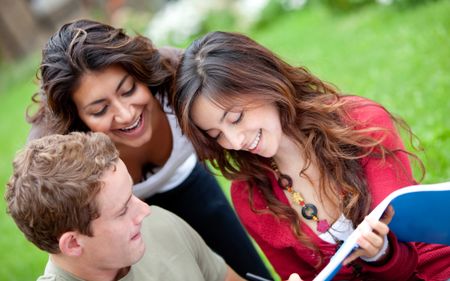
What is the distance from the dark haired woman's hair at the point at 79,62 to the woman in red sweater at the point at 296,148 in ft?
1.18

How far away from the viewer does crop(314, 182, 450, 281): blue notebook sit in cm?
163

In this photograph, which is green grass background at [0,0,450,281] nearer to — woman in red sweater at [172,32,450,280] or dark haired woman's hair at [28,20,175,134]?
dark haired woman's hair at [28,20,175,134]

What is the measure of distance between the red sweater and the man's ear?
2.54ft

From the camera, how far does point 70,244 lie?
175 cm

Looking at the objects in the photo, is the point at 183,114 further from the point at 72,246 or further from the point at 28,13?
the point at 28,13

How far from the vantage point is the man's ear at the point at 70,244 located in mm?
1720

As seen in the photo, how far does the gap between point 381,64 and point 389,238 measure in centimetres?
365

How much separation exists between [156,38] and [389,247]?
8574mm

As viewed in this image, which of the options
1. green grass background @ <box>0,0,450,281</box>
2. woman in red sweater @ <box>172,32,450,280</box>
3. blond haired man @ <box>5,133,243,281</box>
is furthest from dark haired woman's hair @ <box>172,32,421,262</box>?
green grass background @ <box>0,0,450,281</box>

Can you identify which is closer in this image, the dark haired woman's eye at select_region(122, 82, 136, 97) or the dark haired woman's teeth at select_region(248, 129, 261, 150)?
the dark haired woman's teeth at select_region(248, 129, 261, 150)

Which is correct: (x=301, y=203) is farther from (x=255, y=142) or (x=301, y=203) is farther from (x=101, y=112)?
(x=101, y=112)

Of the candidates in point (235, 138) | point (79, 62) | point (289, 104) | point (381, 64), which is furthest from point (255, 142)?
point (381, 64)

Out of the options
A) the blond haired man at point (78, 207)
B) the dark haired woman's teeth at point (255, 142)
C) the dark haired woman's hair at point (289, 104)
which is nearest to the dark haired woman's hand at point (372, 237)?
the dark haired woman's hair at point (289, 104)

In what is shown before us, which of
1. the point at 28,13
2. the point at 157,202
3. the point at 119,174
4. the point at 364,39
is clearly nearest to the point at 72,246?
the point at 119,174
